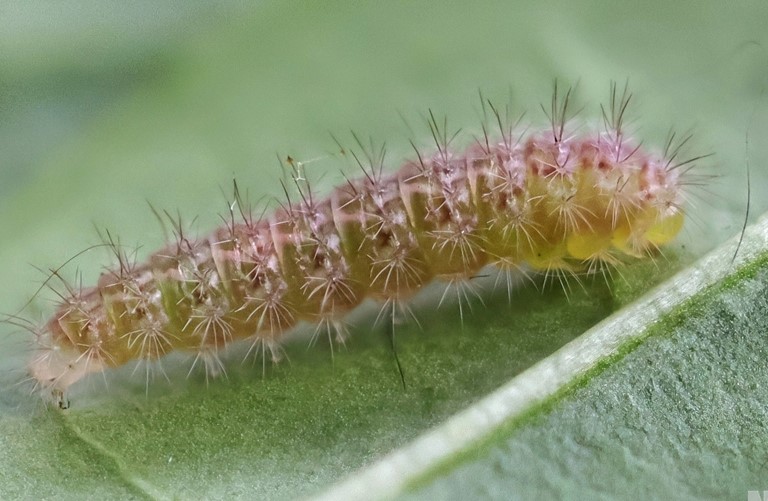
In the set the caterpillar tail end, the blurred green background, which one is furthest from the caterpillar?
the blurred green background

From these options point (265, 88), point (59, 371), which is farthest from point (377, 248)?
point (59, 371)

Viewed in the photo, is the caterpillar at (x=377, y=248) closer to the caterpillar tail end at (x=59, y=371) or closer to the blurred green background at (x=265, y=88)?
the caterpillar tail end at (x=59, y=371)

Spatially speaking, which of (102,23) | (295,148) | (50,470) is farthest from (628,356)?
(102,23)

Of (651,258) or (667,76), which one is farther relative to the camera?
(667,76)

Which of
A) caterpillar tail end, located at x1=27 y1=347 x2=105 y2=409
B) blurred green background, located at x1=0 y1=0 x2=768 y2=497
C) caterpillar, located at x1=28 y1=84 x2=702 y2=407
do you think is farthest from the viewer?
blurred green background, located at x1=0 y1=0 x2=768 y2=497

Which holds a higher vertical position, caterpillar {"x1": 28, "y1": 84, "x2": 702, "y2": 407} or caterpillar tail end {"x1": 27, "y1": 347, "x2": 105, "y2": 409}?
caterpillar {"x1": 28, "y1": 84, "x2": 702, "y2": 407}

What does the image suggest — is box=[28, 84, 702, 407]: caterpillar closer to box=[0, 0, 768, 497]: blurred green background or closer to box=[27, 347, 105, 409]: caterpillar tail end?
box=[27, 347, 105, 409]: caterpillar tail end

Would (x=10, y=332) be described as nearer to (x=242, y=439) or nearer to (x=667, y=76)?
(x=242, y=439)

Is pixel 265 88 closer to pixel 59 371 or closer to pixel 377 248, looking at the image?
pixel 377 248

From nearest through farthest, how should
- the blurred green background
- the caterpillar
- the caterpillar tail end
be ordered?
the caterpillar
the caterpillar tail end
the blurred green background
